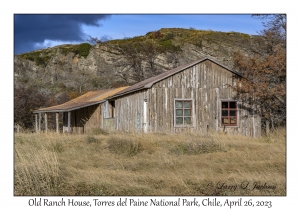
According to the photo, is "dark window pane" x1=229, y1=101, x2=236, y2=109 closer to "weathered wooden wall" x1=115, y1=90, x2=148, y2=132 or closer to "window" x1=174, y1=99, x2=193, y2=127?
"window" x1=174, y1=99, x2=193, y2=127

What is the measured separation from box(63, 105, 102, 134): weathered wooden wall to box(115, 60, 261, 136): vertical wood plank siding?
4631 mm

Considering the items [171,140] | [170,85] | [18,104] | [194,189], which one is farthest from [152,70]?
[194,189]

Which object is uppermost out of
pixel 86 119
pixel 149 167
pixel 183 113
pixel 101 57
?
pixel 101 57

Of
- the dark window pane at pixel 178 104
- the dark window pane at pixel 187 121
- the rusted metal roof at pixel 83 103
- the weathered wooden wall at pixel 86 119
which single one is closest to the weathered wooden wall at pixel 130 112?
the dark window pane at pixel 178 104

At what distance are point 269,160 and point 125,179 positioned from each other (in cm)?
486

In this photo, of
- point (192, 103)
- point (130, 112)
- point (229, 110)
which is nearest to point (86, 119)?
point (130, 112)

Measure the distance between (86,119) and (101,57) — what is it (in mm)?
31859

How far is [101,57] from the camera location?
5650 cm

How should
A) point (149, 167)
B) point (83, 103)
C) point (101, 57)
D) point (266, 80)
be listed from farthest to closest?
point (101, 57)
point (83, 103)
point (266, 80)
point (149, 167)

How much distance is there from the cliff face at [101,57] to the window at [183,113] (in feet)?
104

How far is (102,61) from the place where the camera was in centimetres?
5694

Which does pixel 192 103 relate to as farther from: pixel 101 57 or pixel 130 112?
pixel 101 57

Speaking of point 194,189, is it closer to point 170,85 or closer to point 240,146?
point 240,146

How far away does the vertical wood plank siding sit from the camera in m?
19.4
